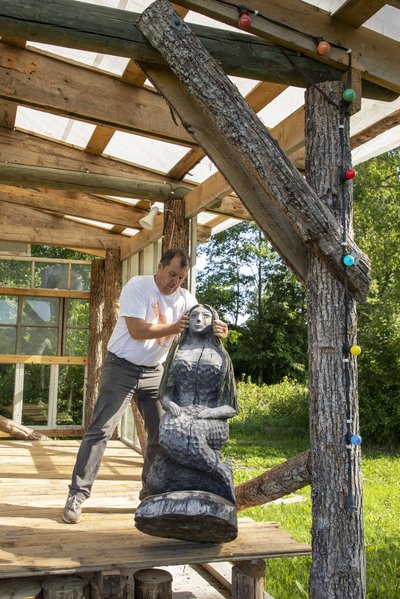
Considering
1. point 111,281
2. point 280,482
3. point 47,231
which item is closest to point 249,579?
point 280,482

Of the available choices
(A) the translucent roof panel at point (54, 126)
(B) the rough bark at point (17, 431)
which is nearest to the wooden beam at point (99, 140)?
(A) the translucent roof panel at point (54, 126)

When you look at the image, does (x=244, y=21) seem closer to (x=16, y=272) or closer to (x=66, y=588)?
(x=66, y=588)

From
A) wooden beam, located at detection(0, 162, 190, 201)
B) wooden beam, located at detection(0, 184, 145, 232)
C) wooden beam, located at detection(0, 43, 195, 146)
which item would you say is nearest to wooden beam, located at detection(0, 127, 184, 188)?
wooden beam, located at detection(0, 162, 190, 201)

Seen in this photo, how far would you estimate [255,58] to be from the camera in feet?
11.4

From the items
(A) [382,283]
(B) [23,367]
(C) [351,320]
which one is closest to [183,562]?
(C) [351,320]

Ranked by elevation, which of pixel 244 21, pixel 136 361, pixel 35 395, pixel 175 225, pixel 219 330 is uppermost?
pixel 244 21

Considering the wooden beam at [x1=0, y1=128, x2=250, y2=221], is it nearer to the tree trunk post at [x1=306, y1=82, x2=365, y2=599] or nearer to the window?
the tree trunk post at [x1=306, y1=82, x2=365, y2=599]

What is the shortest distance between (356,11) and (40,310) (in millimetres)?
7692

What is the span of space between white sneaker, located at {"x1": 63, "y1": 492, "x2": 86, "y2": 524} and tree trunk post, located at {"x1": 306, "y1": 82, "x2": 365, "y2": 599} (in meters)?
1.41

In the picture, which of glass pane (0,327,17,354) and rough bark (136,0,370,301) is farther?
glass pane (0,327,17,354)

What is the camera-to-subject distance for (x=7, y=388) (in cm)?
980

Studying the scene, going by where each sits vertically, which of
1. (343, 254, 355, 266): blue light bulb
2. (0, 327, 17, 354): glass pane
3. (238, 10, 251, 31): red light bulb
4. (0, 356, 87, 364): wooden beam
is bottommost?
(0, 356, 87, 364): wooden beam

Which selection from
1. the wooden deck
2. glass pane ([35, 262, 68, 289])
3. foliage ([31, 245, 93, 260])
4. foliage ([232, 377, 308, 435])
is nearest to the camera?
the wooden deck

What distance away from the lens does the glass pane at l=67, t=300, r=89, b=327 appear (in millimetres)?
10211
